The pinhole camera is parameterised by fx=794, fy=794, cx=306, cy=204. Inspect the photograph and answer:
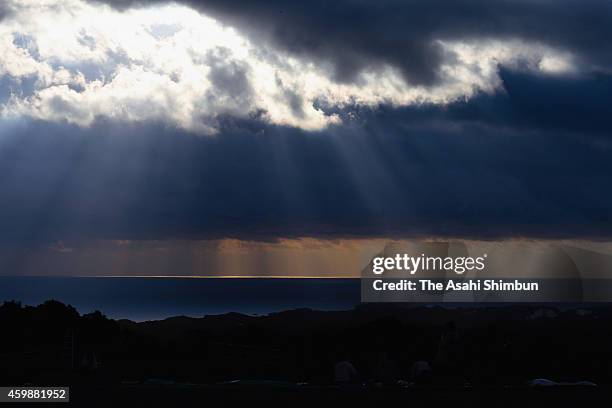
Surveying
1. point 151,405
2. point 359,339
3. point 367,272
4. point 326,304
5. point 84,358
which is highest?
point 326,304

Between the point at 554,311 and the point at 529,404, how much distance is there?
34217 millimetres

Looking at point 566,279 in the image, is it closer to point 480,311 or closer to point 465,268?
point 480,311

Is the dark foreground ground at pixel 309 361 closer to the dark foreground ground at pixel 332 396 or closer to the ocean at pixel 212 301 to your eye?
the dark foreground ground at pixel 332 396

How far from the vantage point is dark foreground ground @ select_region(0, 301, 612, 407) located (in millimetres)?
14898

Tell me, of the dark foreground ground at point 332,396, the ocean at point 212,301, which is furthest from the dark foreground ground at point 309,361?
the ocean at point 212,301

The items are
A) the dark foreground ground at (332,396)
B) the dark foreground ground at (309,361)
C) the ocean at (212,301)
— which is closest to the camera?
the dark foreground ground at (332,396)

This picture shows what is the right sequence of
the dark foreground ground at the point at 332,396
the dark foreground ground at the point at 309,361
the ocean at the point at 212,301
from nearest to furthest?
the dark foreground ground at the point at 332,396 < the dark foreground ground at the point at 309,361 < the ocean at the point at 212,301

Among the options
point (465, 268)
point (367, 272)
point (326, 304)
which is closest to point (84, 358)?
point (367, 272)

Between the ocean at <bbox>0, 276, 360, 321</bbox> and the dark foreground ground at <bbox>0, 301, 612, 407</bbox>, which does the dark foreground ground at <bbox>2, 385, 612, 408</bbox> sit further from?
the ocean at <bbox>0, 276, 360, 321</bbox>

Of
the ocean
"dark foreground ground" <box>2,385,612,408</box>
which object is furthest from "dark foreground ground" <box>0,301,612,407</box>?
the ocean

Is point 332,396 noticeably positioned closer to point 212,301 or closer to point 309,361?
point 309,361

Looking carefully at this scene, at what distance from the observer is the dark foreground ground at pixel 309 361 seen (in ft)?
48.9

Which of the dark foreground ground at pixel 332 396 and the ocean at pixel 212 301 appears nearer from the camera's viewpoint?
the dark foreground ground at pixel 332 396

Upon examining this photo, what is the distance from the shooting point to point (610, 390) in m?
15.1
